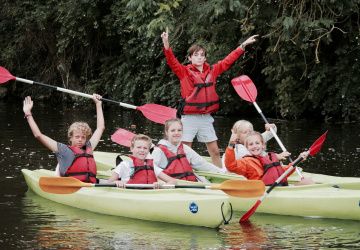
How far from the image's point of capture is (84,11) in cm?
2117

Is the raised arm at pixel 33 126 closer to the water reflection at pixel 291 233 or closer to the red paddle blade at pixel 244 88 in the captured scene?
the water reflection at pixel 291 233

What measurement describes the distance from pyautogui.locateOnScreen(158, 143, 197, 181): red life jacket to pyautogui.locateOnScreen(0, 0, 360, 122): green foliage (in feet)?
20.4

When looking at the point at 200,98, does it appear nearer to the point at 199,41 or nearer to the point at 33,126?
the point at 33,126

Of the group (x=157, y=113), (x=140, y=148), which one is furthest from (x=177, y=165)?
(x=157, y=113)

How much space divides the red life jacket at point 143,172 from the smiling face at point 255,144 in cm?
88

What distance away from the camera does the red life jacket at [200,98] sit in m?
9.99

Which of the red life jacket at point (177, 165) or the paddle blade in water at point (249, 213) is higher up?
the red life jacket at point (177, 165)

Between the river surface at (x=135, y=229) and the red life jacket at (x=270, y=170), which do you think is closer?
the river surface at (x=135, y=229)

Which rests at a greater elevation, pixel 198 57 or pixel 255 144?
pixel 198 57

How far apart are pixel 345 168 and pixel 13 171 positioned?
3780 mm

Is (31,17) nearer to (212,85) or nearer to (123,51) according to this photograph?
(123,51)

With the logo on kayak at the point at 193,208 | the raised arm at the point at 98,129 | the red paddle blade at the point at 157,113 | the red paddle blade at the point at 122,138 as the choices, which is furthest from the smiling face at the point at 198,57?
the logo on kayak at the point at 193,208

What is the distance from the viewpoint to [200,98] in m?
10.0

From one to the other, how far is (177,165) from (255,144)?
766mm
